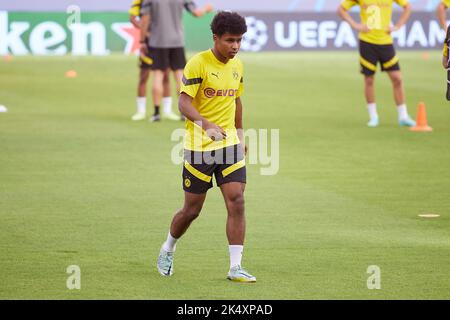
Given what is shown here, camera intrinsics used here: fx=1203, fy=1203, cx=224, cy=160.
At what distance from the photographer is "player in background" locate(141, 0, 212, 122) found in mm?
19797

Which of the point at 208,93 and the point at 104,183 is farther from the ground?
the point at 208,93

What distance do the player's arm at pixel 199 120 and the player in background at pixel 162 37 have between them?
11.1 m

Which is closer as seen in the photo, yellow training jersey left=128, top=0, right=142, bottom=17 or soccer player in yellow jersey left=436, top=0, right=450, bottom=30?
soccer player in yellow jersey left=436, top=0, right=450, bottom=30

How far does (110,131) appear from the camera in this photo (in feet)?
60.3

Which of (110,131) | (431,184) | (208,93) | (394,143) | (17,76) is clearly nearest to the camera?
(208,93)

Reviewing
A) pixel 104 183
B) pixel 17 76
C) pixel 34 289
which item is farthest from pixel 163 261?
pixel 17 76

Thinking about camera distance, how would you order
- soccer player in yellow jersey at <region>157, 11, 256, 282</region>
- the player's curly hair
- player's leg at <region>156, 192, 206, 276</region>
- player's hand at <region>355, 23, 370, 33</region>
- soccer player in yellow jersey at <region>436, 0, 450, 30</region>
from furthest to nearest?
player's hand at <region>355, 23, 370, 33</region>, soccer player in yellow jersey at <region>436, 0, 450, 30</region>, player's leg at <region>156, 192, 206, 276</region>, soccer player in yellow jersey at <region>157, 11, 256, 282</region>, the player's curly hair

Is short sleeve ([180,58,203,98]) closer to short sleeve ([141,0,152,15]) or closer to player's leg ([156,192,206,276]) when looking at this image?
player's leg ([156,192,206,276])

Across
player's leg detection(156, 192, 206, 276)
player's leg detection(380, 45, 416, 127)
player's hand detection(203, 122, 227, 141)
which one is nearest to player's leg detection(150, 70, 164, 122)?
player's leg detection(380, 45, 416, 127)

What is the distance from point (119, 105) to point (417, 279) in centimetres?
1446

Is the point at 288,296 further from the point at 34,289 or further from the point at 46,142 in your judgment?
the point at 46,142

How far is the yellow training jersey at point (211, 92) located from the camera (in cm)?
871

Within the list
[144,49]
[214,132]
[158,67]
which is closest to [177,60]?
[158,67]

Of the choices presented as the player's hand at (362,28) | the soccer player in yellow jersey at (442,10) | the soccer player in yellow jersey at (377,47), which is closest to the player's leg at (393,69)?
the soccer player in yellow jersey at (377,47)
